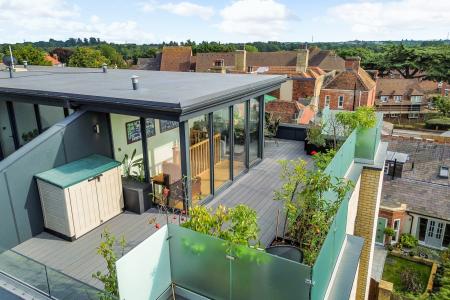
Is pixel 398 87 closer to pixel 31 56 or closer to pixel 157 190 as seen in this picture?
pixel 31 56

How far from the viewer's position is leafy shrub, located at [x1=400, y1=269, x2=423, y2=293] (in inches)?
613

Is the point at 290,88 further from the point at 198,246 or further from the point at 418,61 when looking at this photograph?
the point at 418,61

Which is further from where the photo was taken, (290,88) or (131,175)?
(290,88)

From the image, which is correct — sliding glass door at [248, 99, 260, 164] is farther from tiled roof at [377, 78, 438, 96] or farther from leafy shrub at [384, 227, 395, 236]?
tiled roof at [377, 78, 438, 96]

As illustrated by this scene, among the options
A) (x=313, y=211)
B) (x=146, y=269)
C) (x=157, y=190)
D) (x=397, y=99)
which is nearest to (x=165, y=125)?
(x=157, y=190)

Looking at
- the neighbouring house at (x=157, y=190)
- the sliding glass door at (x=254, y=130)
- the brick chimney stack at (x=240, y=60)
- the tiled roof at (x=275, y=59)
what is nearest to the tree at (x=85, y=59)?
the tiled roof at (x=275, y=59)

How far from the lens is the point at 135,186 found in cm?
765

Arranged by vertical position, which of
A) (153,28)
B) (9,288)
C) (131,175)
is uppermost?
A: (153,28)

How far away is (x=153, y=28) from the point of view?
35.9m

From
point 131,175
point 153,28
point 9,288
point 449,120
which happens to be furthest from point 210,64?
point 9,288

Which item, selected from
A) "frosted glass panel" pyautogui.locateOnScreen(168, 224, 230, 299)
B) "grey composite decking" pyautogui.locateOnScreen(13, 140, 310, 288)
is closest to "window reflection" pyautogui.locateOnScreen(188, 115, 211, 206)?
"grey composite decking" pyautogui.locateOnScreen(13, 140, 310, 288)

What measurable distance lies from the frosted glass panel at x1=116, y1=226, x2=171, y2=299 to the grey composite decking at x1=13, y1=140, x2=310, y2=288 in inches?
23.1

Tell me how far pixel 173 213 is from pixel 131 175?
5.12 ft

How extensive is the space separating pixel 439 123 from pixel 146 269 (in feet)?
169
